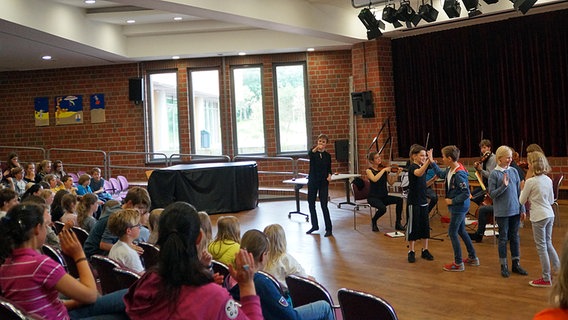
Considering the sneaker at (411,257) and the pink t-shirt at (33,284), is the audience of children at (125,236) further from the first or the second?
the sneaker at (411,257)

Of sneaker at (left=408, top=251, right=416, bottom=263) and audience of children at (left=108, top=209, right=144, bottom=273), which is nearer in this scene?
audience of children at (left=108, top=209, right=144, bottom=273)

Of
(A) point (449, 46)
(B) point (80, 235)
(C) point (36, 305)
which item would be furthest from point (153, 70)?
(C) point (36, 305)

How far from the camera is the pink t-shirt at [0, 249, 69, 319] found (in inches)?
103

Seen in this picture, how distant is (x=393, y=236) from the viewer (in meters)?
8.44

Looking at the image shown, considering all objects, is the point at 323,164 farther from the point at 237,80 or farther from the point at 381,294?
the point at 237,80

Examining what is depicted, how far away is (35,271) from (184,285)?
0.90 m

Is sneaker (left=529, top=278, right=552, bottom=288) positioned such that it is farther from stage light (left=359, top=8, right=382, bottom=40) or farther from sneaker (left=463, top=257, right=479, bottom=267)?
stage light (left=359, top=8, right=382, bottom=40)

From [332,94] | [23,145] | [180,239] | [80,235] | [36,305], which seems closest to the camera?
[180,239]

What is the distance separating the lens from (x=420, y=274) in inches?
249

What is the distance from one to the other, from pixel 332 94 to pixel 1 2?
781 cm

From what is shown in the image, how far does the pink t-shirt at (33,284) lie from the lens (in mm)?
2604

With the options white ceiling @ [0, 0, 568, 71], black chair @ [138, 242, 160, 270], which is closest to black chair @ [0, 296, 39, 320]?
black chair @ [138, 242, 160, 270]

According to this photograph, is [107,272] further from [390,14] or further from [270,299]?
[390,14]

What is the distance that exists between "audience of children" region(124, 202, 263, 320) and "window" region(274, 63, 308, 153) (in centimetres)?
1262
